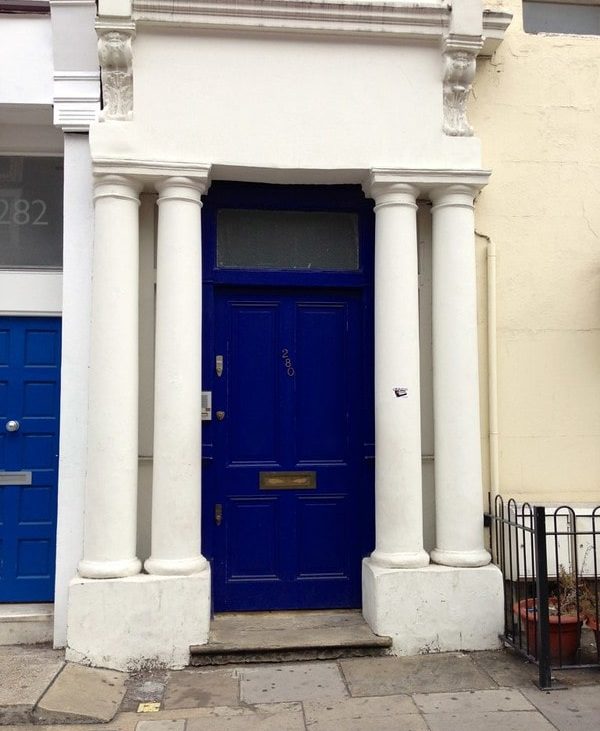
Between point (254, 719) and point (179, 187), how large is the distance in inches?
138

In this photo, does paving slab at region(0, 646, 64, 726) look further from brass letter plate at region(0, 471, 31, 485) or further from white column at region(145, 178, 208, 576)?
brass letter plate at region(0, 471, 31, 485)

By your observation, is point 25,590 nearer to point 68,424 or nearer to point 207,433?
point 68,424

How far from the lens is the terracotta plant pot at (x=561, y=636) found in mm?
4770

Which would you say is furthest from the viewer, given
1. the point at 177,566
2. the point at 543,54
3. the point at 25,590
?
the point at 543,54

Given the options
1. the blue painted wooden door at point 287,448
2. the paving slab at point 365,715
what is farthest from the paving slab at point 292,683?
the blue painted wooden door at point 287,448

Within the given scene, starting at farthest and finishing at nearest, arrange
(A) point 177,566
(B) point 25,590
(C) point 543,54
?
(C) point 543,54, (B) point 25,590, (A) point 177,566

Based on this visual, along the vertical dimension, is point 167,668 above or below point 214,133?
below

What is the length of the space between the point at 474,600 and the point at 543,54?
4304 millimetres

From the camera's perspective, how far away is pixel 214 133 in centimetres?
531

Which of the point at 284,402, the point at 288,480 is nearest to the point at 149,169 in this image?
the point at 284,402

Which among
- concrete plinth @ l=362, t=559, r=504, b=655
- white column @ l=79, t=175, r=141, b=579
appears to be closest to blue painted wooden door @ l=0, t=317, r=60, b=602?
white column @ l=79, t=175, r=141, b=579

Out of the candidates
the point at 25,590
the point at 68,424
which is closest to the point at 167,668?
the point at 25,590

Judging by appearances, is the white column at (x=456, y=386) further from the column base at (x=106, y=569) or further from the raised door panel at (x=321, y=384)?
the column base at (x=106, y=569)

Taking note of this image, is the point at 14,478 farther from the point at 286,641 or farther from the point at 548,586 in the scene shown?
the point at 548,586
